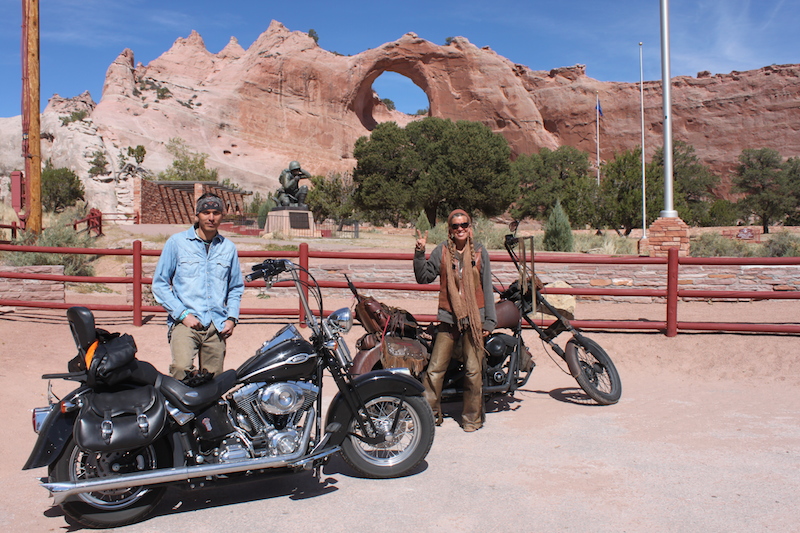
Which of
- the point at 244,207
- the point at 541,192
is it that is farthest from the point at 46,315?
the point at 541,192

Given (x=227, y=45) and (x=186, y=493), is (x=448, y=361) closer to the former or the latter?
(x=186, y=493)

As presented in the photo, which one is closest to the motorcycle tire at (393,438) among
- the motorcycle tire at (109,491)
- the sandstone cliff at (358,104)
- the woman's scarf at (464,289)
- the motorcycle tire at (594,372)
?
the woman's scarf at (464,289)

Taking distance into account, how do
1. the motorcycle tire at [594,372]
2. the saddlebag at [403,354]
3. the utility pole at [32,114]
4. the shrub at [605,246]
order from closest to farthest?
the saddlebag at [403,354] < the motorcycle tire at [594,372] < the utility pole at [32,114] < the shrub at [605,246]

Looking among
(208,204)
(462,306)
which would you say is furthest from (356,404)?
(208,204)

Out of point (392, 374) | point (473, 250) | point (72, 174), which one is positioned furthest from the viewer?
point (72, 174)

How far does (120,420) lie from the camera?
10.0 ft

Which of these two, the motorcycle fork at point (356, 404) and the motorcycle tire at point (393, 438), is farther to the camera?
the motorcycle tire at point (393, 438)

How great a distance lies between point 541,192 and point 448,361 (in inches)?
2106

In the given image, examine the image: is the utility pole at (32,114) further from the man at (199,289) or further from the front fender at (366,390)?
the front fender at (366,390)

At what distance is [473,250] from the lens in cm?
468

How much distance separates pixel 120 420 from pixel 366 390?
137cm

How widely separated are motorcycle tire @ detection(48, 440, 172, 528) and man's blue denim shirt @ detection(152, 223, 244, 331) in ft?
3.20

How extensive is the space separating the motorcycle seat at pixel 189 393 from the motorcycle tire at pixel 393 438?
2.91 feet

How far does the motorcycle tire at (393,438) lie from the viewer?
3.78 metres
